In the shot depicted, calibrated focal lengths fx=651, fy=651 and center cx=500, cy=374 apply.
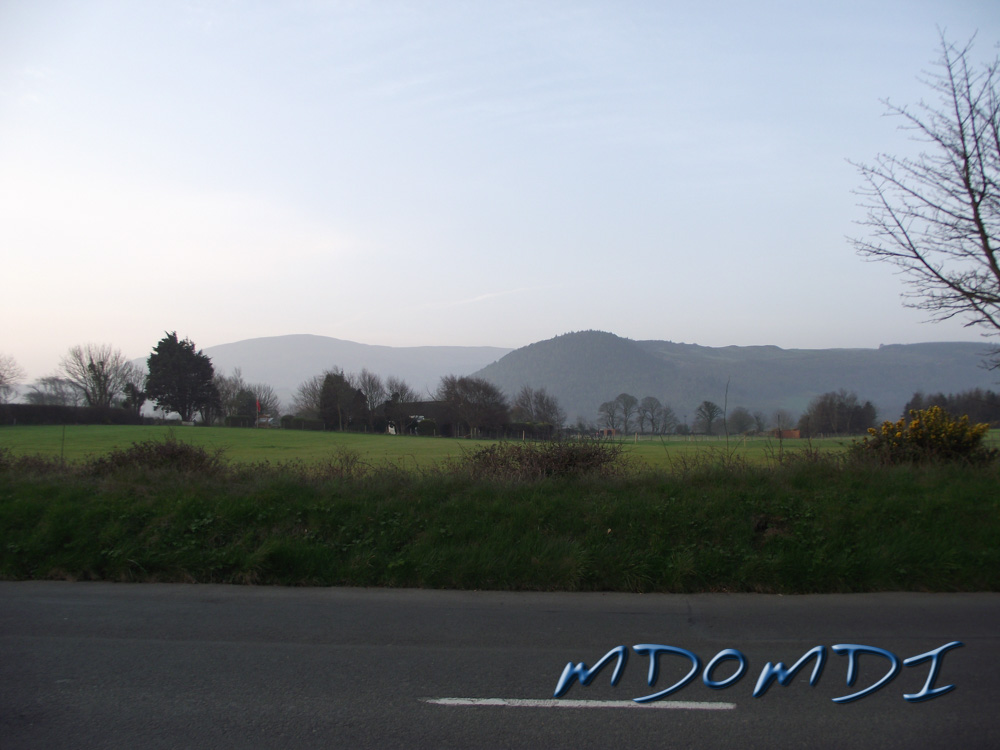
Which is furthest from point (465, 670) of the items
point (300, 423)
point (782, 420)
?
point (300, 423)

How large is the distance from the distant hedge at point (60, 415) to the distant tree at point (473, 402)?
103 ft

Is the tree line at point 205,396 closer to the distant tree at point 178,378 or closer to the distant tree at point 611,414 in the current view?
the distant tree at point 178,378

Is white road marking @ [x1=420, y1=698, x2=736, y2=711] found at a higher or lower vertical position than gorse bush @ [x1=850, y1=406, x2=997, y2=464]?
lower

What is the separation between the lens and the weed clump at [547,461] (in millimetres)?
11422

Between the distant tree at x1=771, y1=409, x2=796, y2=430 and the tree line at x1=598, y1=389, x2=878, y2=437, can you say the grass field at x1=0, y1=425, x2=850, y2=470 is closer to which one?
the distant tree at x1=771, y1=409, x2=796, y2=430

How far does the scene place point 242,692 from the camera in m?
4.47

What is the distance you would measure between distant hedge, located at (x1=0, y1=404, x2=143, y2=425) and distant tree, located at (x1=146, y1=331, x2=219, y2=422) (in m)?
15.3

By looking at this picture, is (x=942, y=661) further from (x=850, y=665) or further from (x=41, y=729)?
(x=41, y=729)

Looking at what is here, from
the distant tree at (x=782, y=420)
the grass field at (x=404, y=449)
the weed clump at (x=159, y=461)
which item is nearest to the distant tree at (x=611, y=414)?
the grass field at (x=404, y=449)

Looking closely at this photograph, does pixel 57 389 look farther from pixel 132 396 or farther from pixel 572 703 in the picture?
pixel 572 703

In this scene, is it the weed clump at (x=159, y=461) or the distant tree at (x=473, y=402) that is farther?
the distant tree at (x=473, y=402)

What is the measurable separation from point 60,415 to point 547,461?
54804mm

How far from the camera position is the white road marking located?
427 centimetres

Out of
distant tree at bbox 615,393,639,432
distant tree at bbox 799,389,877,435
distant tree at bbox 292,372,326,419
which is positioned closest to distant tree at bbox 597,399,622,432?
distant tree at bbox 615,393,639,432
